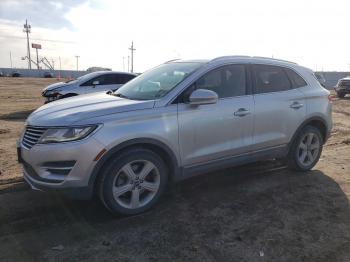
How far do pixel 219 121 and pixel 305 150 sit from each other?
216 cm

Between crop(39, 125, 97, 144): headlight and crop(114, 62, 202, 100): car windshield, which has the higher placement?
crop(114, 62, 202, 100): car windshield

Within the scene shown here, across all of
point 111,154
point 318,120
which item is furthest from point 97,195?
point 318,120

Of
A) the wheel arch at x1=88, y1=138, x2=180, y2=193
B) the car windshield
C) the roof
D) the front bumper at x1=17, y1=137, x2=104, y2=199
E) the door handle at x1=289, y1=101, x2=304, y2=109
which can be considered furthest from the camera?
the door handle at x1=289, y1=101, x2=304, y2=109

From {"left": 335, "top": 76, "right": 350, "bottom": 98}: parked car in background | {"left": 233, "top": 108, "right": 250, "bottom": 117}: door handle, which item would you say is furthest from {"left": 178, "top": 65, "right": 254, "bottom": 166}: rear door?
{"left": 335, "top": 76, "right": 350, "bottom": 98}: parked car in background

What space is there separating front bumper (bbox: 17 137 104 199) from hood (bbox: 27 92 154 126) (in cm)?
27

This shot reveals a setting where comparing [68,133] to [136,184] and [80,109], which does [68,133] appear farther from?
[136,184]

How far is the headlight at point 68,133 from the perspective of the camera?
3863mm

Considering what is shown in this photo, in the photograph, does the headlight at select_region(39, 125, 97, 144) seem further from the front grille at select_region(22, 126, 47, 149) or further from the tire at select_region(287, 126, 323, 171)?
the tire at select_region(287, 126, 323, 171)

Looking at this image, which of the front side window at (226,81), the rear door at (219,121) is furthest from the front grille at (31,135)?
the front side window at (226,81)

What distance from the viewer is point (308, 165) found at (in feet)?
20.4

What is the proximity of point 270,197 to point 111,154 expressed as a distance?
2.29 m

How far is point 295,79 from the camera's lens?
5.91 metres

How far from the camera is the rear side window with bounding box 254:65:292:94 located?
17.6ft

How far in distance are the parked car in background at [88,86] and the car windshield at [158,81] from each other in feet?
22.9
